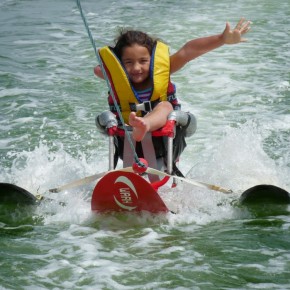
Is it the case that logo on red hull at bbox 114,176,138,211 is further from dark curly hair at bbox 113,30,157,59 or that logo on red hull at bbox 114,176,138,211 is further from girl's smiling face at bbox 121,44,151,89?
dark curly hair at bbox 113,30,157,59

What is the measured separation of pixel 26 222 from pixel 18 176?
34.8 inches

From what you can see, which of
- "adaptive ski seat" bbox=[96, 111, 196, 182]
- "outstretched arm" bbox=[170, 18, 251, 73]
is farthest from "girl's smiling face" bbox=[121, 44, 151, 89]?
"adaptive ski seat" bbox=[96, 111, 196, 182]

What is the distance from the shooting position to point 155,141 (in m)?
5.34

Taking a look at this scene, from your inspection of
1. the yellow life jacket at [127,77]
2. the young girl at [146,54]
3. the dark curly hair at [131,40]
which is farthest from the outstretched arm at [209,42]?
the dark curly hair at [131,40]

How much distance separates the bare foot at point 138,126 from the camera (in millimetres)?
4691

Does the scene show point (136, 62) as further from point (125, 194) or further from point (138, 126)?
point (125, 194)

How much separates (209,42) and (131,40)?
0.56m

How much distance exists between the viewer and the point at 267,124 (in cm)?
706

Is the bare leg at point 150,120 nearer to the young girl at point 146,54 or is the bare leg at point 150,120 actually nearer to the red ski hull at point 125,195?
the young girl at point 146,54

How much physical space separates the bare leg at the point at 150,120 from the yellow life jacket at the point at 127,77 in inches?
5.0

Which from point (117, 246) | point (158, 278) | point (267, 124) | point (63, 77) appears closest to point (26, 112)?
point (63, 77)

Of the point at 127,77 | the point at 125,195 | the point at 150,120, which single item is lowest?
the point at 125,195

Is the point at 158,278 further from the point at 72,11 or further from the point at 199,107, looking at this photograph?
the point at 72,11

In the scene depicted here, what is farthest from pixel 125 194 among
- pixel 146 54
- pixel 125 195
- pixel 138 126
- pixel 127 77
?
pixel 146 54
